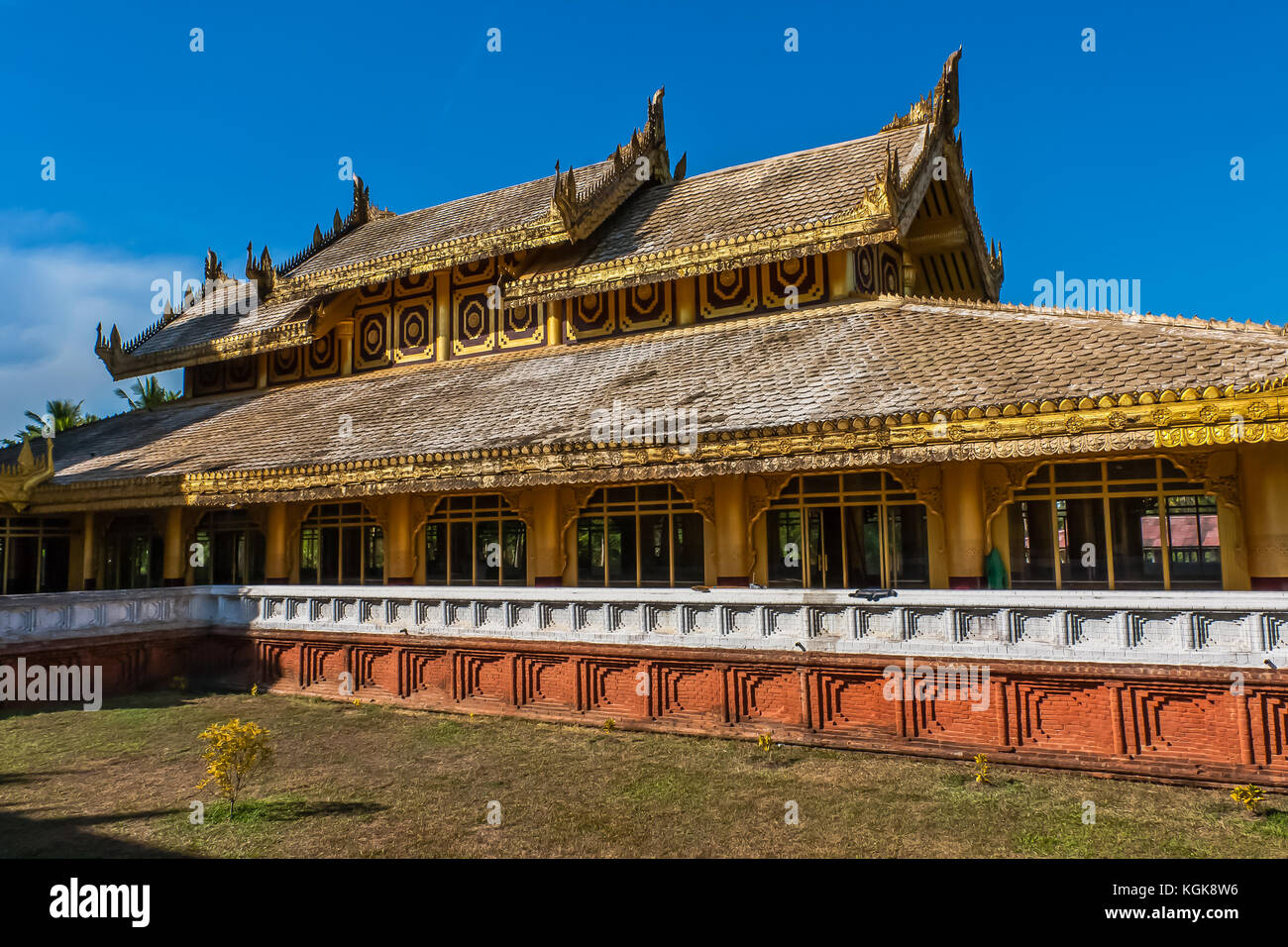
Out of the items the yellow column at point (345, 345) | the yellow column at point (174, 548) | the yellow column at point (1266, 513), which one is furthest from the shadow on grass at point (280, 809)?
the yellow column at point (345, 345)

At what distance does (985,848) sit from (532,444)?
7.66m

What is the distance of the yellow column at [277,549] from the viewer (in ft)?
52.4

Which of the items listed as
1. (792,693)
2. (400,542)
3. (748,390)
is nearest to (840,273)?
(748,390)

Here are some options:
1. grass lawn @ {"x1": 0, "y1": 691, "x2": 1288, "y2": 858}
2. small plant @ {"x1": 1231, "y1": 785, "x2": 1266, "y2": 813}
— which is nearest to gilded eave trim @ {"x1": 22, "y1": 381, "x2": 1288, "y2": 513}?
small plant @ {"x1": 1231, "y1": 785, "x2": 1266, "y2": 813}

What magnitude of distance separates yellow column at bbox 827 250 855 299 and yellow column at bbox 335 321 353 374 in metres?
11.1

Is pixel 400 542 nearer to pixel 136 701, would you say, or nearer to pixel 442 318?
pixel 136 701

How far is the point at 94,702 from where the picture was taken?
12375 mm

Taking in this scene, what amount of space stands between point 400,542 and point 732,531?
252 inches

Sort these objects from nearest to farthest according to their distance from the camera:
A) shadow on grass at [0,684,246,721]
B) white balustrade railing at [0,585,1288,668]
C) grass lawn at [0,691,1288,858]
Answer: grass lawn at [0,691,1288,858], white balustrade railing at [0,585,1288,668], shadow on grass at [0,684,246,721]

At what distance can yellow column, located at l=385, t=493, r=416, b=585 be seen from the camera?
584 inches

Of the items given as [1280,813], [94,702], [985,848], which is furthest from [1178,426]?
[94,702]

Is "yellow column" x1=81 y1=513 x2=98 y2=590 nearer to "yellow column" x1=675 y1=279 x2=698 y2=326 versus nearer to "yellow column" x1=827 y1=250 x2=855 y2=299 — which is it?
"yellow column" x1=675 y1=279 x2=698 y2=326

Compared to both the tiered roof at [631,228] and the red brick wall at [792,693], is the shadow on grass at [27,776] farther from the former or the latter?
the tiered roof at [631,228]

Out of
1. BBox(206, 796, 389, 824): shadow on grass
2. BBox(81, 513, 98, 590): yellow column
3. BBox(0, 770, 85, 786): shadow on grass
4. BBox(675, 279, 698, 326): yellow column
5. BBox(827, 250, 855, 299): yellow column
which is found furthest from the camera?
BBox(81, 513, 98, 590): yellow column
